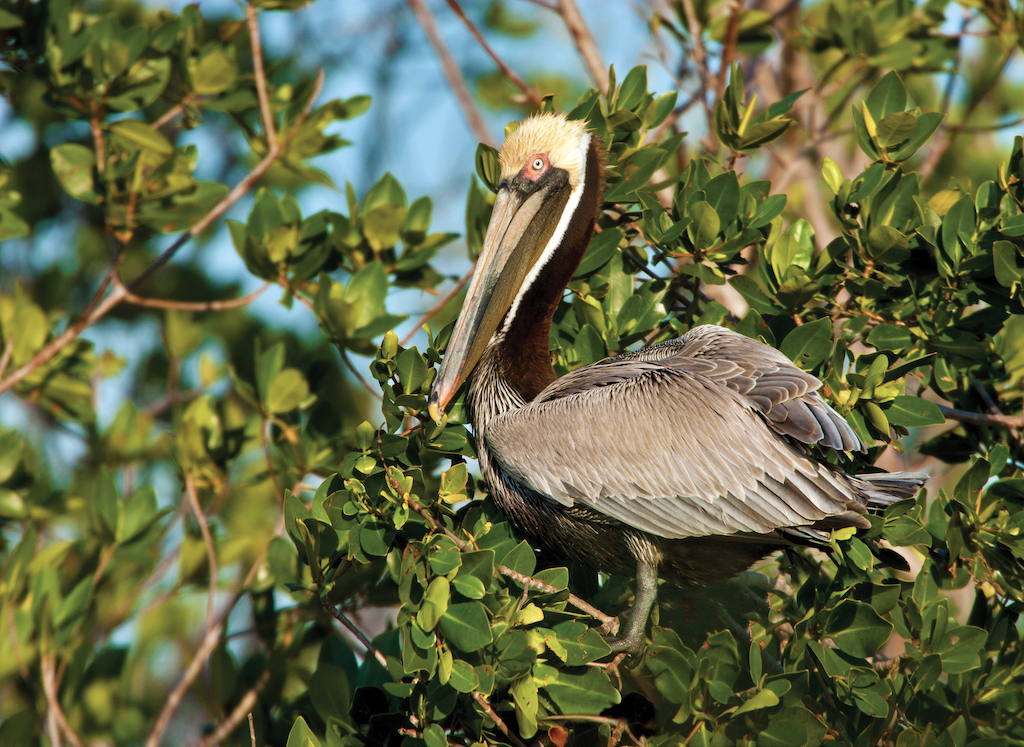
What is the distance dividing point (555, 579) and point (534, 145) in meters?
1.77

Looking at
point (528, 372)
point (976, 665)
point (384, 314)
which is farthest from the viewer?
point (384, 314)

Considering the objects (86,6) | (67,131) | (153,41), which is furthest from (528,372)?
(86,6)

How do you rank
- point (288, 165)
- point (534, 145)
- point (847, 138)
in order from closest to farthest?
point (534, 145)
point (288, 165)
point (847, 138)

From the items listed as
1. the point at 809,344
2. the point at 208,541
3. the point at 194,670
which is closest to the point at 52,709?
the point at 194,670

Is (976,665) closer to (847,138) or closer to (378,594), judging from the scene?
(378,594)

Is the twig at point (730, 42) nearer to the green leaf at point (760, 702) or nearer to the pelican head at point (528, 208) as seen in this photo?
the pelican head at point (528, 208)

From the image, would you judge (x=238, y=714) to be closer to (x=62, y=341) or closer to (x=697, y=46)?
(x=62, y=341)

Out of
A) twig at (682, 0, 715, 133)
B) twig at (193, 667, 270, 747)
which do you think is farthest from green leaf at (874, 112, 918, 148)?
twig at (193, 667, 270, 747)

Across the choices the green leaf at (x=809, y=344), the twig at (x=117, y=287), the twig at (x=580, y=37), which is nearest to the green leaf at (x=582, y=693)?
the green leaf at (x=809, y=344)

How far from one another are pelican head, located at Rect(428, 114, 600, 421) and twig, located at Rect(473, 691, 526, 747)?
1328 millimetres

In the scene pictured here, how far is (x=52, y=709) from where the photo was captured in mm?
3883

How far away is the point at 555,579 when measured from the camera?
95.6 inches

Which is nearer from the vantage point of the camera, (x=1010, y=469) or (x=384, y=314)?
(x=1010, y=469)

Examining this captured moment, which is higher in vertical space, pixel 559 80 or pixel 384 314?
pixel 384 314
